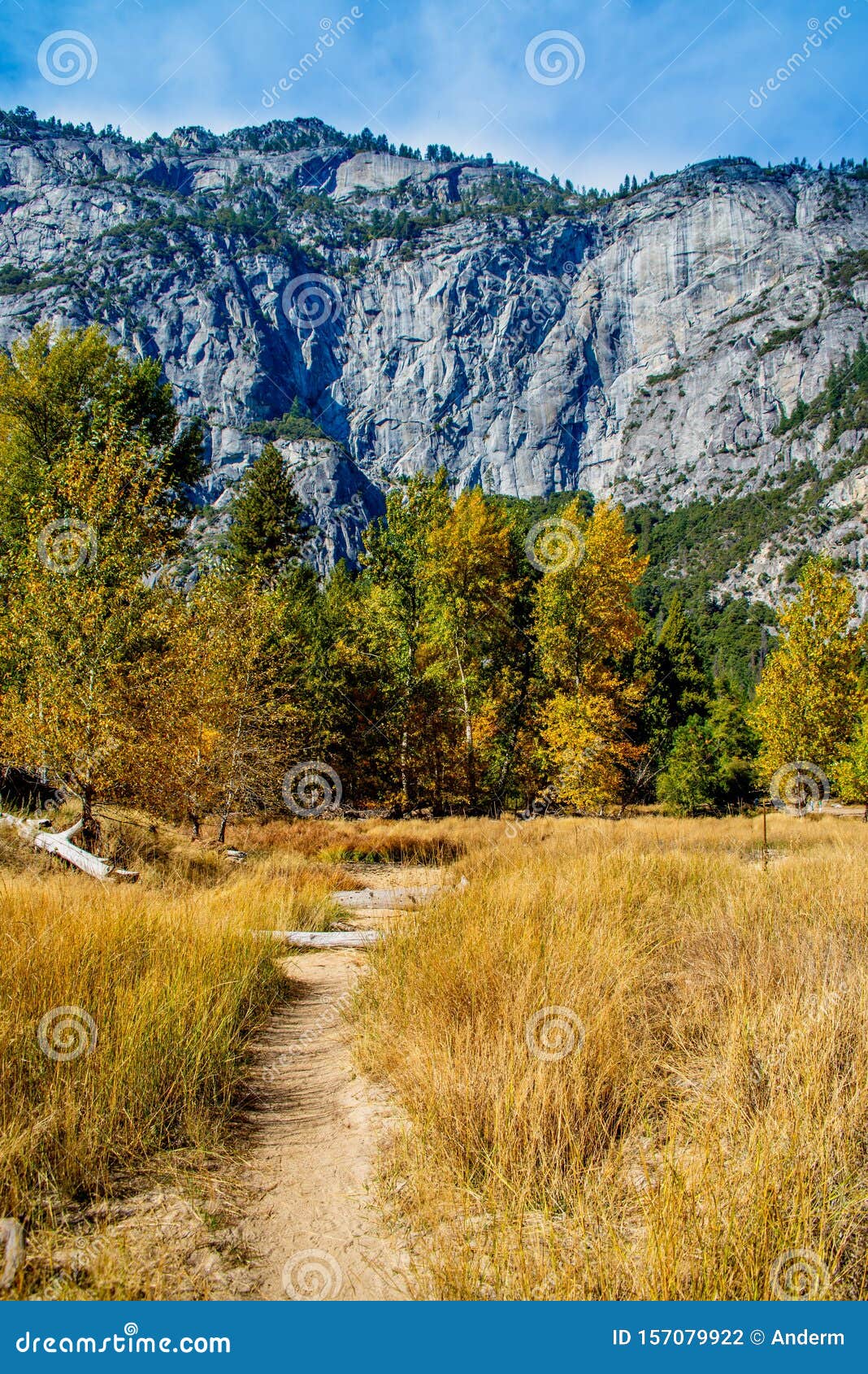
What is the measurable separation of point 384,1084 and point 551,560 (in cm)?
2165

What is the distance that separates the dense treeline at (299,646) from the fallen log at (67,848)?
596mm

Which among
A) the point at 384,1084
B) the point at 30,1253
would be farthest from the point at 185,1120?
the point at 384,1084

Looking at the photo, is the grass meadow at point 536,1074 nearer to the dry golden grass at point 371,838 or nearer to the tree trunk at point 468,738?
the dry golden grass at point 371,838

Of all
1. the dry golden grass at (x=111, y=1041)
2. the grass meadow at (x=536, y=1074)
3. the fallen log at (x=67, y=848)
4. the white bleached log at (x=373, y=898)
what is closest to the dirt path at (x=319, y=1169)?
the grass meadow at (x=536, y=1074)

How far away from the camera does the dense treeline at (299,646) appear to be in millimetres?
10555

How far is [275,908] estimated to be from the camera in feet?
28.3

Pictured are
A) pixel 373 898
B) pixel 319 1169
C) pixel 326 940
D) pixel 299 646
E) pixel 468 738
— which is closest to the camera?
pixel 319 1169

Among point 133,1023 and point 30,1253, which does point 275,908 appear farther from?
point 30,1253

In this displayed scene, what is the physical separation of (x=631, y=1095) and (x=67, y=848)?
30.8 ft

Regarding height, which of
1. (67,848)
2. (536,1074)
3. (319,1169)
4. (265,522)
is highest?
(265,522)

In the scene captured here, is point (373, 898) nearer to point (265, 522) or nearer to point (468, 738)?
point (468, 738)

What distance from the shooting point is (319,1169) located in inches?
130

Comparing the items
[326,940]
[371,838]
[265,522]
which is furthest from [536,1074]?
[265,522]

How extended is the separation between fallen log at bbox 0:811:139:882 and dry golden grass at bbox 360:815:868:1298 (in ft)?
17.1
